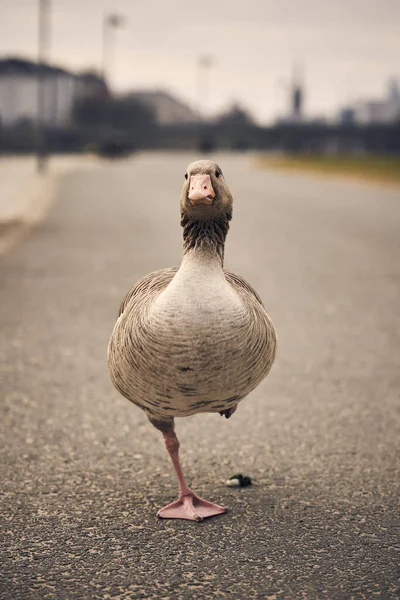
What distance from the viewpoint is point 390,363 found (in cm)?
660

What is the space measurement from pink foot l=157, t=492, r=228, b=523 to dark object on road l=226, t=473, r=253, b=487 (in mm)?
298

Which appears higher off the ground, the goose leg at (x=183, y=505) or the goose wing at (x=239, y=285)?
the goose wing at (x=239, y=285)

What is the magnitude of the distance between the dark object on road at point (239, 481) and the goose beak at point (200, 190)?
1490 mm

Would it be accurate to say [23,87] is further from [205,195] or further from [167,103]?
[167,103]

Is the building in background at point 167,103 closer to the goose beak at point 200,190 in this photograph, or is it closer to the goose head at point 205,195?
the goose head at point 205,195

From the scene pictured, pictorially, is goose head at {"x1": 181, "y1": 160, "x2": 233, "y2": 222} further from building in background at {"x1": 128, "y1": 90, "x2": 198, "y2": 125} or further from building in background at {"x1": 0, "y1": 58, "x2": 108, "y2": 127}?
building in background at {"x1": 128, "y1": 90, "x2": 198, "y2": 125}

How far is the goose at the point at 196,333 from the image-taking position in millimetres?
3227

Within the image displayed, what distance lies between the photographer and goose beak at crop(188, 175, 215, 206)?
3.27 meters

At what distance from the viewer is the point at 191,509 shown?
3.72 m

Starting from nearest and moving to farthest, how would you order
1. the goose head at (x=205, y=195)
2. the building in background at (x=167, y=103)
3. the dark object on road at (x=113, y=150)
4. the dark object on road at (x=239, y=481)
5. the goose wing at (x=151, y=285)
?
the goose head at (x=205, y=195) < the goose wing at (x=151, y=285) < the dark object on road at (x=239, y=481) < the dark object on road at (x=113, y=150) < the building in background at (x=167, y=103)

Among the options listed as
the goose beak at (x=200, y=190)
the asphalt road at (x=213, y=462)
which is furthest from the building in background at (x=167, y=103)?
the goose beak at (x=200, y=190)

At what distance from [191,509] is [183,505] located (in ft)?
0.23

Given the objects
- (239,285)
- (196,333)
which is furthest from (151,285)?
(196,333)

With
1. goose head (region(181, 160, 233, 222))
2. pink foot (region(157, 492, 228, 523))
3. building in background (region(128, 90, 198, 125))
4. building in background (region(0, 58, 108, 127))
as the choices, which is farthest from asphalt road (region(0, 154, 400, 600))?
building in background (region(128, 90, 198, 125))
